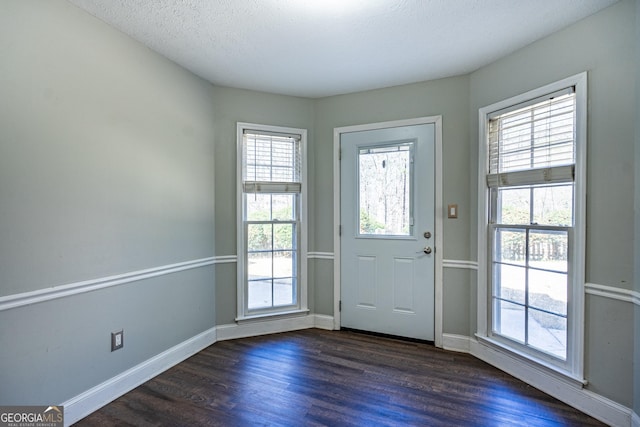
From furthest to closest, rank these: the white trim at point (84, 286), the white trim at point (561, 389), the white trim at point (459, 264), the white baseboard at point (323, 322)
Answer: the white baseboard at point (323, 322)
the white trim at point (459, 264)
the white trim at point (561, 389)
the white trim at point (84, 286)

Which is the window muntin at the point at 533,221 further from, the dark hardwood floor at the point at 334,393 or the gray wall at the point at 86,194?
the gray wall at the point at 86,194

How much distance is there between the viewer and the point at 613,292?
5.84ft

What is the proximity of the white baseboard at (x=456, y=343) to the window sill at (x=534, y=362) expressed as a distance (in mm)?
149

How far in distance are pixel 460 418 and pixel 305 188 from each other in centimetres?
227

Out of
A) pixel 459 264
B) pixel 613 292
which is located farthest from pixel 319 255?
pixel 613 292

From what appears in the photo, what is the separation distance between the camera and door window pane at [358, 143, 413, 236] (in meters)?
2.95

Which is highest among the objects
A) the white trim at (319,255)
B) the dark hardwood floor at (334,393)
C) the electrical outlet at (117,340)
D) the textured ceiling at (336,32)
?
the textured ceiling at (336,32)

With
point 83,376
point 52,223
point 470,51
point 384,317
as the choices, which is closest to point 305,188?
point 384,317

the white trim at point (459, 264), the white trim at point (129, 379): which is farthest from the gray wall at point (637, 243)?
the white trim at point (129, 379)

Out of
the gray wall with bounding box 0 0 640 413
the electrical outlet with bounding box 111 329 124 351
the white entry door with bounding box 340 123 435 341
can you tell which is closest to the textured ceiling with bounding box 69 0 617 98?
the gray wall with bounding box 0 0 640 413

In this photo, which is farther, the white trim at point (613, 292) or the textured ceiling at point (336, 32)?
the textured ceiling at point (336, 32)

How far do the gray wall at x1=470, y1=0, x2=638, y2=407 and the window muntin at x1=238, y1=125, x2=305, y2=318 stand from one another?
2.30 m

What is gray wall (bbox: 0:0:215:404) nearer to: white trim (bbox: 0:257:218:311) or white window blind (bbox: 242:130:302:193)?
white trim (bbox: 0:257:218:311)

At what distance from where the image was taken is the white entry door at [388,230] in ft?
9.41
